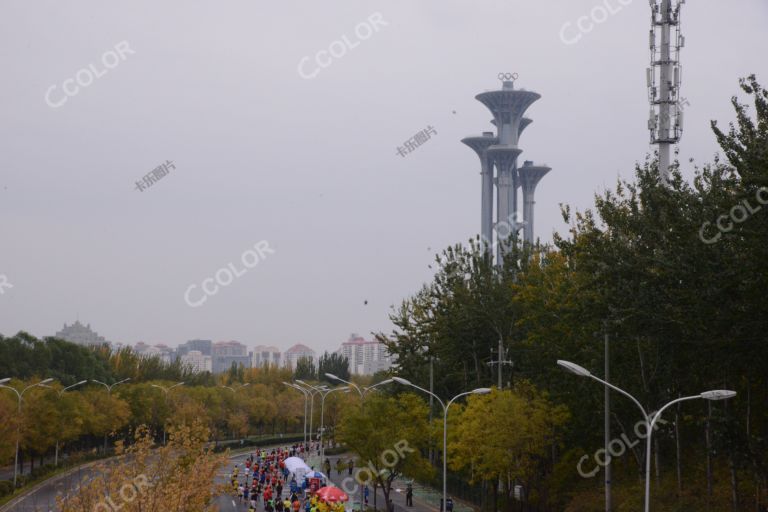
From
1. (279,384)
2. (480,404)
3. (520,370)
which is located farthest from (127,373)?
(480,404)

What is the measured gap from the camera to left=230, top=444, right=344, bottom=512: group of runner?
4130 cm

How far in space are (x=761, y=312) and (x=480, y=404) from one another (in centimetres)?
1913

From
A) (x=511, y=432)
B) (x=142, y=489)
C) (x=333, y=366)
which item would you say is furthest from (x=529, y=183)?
(x=142, y=489)

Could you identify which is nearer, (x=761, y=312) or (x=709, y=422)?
(x=761, y=312)

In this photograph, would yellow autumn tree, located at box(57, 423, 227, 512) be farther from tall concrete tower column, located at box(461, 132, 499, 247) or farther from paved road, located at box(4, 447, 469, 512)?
tall concrete tower column, located at box(461, 132, 499, 247)

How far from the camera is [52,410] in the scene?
64.1m

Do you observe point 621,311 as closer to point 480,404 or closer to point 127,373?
point 480,404

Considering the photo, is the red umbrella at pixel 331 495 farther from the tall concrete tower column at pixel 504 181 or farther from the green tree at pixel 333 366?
the tall concrete tower column at pixel 504 181

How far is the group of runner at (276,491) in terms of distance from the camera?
41300 millimetres

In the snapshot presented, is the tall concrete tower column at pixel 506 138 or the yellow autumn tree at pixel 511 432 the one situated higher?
the tall concrete tower column at pixel 506 138

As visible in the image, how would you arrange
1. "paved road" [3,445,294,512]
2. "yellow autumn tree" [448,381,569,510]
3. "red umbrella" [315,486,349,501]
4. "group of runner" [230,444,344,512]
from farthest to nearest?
"paved road" [3,445,294,512] < "group of runner" [230,444,344,512] < "red umbrella" [315,486,349,501] < "yellow autumn tree" [448,381,569,510]

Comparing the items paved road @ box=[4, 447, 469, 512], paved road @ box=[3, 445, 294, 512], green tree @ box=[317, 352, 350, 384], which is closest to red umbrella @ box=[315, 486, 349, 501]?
paved road @ box=[4, 447, 469, 512]

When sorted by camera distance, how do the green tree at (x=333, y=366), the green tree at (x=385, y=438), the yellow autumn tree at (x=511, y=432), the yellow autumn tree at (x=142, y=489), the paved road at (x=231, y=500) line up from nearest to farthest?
the yellow autumn tree at (x=142, y=489) → the yellow autumn tree at (x=511, y=432) → the paved road at (x=231, y=500) → the green tree at (x=385, y=438) → the green tree at (x=333, y=366)

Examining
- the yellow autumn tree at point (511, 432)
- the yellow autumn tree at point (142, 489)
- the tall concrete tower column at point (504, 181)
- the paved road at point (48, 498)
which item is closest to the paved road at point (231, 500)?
the paved road at point (48, 498)
